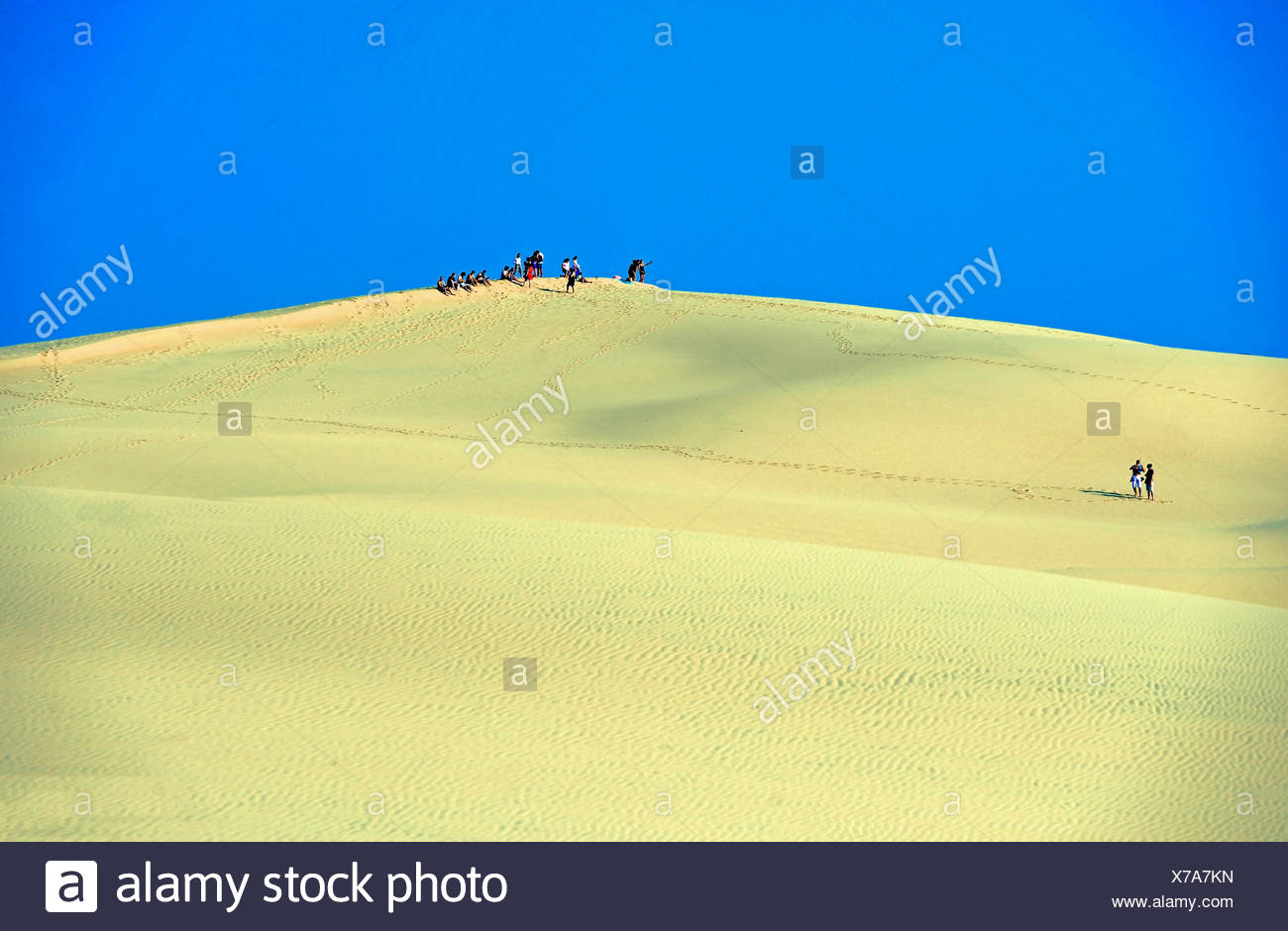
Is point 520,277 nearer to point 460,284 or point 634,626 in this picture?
point 460,284

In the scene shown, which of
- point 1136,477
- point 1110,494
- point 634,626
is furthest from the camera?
point 1110,494

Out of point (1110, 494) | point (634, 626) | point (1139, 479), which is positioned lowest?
point (634, 626)

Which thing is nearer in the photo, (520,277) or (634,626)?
(634,626)

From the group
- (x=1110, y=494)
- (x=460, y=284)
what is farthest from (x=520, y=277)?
(x=1110, y=494)

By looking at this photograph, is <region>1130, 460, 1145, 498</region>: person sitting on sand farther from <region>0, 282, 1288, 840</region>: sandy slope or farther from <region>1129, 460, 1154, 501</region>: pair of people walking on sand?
<region>0, 282, 1288, 840</region>: sandy slope

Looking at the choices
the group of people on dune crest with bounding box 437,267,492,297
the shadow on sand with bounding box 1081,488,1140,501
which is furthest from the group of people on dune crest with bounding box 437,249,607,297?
the shadow on sand with bounding box 1081,488,1140,501

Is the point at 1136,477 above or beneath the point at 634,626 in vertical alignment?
above

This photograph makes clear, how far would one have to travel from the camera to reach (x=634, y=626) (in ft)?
52.6

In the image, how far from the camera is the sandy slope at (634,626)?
11.8m

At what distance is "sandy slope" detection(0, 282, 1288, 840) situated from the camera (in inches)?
463

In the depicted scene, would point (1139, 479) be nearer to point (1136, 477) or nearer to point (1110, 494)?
point (1136, 477)

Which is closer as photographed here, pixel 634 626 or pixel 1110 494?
pixel 634 626

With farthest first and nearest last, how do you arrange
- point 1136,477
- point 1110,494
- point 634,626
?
point 1110,494
point 1136,477
point 634,626

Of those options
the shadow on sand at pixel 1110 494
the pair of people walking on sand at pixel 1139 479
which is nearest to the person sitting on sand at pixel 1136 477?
the pair of people walking on sand at pixel 1139 479
